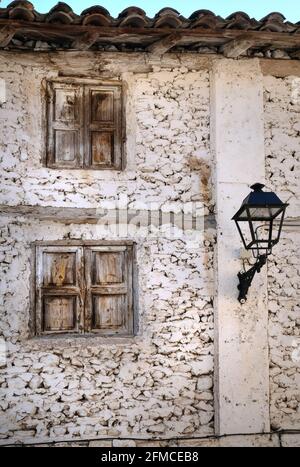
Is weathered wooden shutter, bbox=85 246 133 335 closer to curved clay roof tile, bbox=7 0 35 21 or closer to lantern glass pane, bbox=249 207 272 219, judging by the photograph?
lantern glass pane, bbox=249 207 272 219

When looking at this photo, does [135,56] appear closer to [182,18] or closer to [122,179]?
[182,18]

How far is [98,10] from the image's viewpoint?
17.7 ft

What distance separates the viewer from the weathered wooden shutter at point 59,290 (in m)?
5.86

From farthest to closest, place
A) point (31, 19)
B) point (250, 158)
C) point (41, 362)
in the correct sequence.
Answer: point (250, 158) → point (41, 362) → point (31, 19)

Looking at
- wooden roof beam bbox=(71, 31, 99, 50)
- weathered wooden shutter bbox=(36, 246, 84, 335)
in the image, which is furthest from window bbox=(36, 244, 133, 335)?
wooden roof beam bbox=(71, 31, 99, 50)

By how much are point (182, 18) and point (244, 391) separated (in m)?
3.94

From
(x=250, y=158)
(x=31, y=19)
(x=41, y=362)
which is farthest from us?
(x=250, y=158)

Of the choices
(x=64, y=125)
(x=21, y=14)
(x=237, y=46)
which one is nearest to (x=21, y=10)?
(x=21, y=14)

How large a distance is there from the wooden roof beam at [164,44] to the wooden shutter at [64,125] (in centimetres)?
93

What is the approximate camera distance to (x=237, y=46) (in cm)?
582

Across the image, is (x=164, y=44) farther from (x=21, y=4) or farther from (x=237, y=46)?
(x=21, y=4)

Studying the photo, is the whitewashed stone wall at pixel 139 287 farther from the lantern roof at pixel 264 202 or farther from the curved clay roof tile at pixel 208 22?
the lantern roof at pixel 264 202

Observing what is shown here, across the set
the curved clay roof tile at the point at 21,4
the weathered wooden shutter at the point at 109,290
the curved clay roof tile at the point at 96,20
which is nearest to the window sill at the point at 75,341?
the weathered wooden shutter at the point at 109,290
